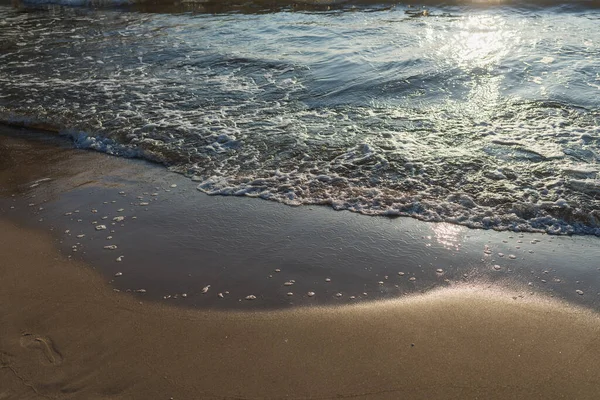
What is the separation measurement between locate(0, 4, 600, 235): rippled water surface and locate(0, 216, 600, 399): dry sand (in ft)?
4.12

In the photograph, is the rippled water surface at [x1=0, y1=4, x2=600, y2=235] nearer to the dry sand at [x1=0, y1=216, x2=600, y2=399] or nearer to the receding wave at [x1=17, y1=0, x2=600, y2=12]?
the receding wave at [x1=17, y1=0, x2=600, y2=12]

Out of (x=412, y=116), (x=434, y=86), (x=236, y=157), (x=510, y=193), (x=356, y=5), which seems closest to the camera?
(x=510, y=193)

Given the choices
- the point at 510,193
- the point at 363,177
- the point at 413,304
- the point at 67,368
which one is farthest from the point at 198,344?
the point at 510,193

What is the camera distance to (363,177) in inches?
187

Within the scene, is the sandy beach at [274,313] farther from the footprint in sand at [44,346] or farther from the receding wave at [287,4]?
the receding wave at [287,4]

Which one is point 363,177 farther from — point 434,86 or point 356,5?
point 356,5

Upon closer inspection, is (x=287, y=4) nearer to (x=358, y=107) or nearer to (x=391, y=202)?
(x=358, y=107)

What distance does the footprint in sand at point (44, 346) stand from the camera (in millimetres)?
2699

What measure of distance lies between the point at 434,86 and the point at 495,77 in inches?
37.3

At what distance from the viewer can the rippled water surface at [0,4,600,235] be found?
4.52 metres

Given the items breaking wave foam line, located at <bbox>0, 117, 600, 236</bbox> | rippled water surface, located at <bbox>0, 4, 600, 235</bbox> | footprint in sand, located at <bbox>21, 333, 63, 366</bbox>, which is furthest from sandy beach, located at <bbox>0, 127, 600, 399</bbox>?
rippled water surface, located at <bbox>0, 4, 600, 235</bbox>

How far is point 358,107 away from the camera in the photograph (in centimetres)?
647

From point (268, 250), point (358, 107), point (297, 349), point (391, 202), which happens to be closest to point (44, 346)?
point (297, 349)

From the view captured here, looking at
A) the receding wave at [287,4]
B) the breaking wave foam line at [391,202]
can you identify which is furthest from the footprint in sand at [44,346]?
the receding wave at [287,4]
